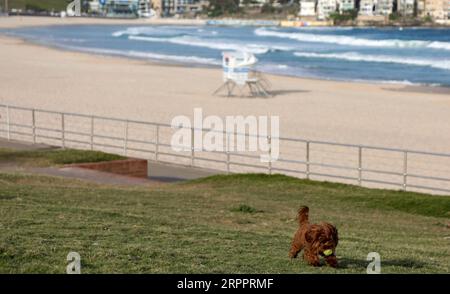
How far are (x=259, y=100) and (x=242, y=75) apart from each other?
2.25 metres

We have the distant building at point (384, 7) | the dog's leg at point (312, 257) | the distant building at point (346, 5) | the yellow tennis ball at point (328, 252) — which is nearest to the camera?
the yellow tennis ball at point (328, 252)

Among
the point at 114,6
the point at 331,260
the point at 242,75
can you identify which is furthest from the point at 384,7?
the point at 331,260

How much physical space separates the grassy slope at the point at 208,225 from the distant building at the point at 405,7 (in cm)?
12135


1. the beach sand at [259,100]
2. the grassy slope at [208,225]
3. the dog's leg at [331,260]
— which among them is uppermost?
the dog's leg at [331,260]

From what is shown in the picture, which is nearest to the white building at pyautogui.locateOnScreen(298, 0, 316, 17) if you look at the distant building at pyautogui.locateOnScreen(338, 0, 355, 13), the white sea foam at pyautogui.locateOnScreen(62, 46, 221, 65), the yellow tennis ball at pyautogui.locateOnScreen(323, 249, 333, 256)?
the distant building at pyautogui.locateOnScreen(338, 0, 355, 13)

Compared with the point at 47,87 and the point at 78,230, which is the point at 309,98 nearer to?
the point at 47,87

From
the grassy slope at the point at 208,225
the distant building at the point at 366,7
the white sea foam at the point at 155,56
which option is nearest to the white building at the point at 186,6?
the distant building at the point at 366,7

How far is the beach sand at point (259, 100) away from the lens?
25.1 m

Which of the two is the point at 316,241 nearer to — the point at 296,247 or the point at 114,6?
the point at 296,247

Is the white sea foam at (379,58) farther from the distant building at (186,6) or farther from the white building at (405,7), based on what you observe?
the distant building at (186,6)

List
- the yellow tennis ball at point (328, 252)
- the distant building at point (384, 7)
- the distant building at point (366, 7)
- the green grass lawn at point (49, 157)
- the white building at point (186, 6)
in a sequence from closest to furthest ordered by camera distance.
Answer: the yellow tennis ball at point (328, 252) → the green grass lawn at point (49, 157) → the distant building at point (384, 7) → the distant building at point (366, 7) → the white building at point (186, 6)

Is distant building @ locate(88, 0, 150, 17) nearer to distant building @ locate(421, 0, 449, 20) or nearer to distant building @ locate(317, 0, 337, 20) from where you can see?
distant building @ locate(421, 0, 449, 20)
